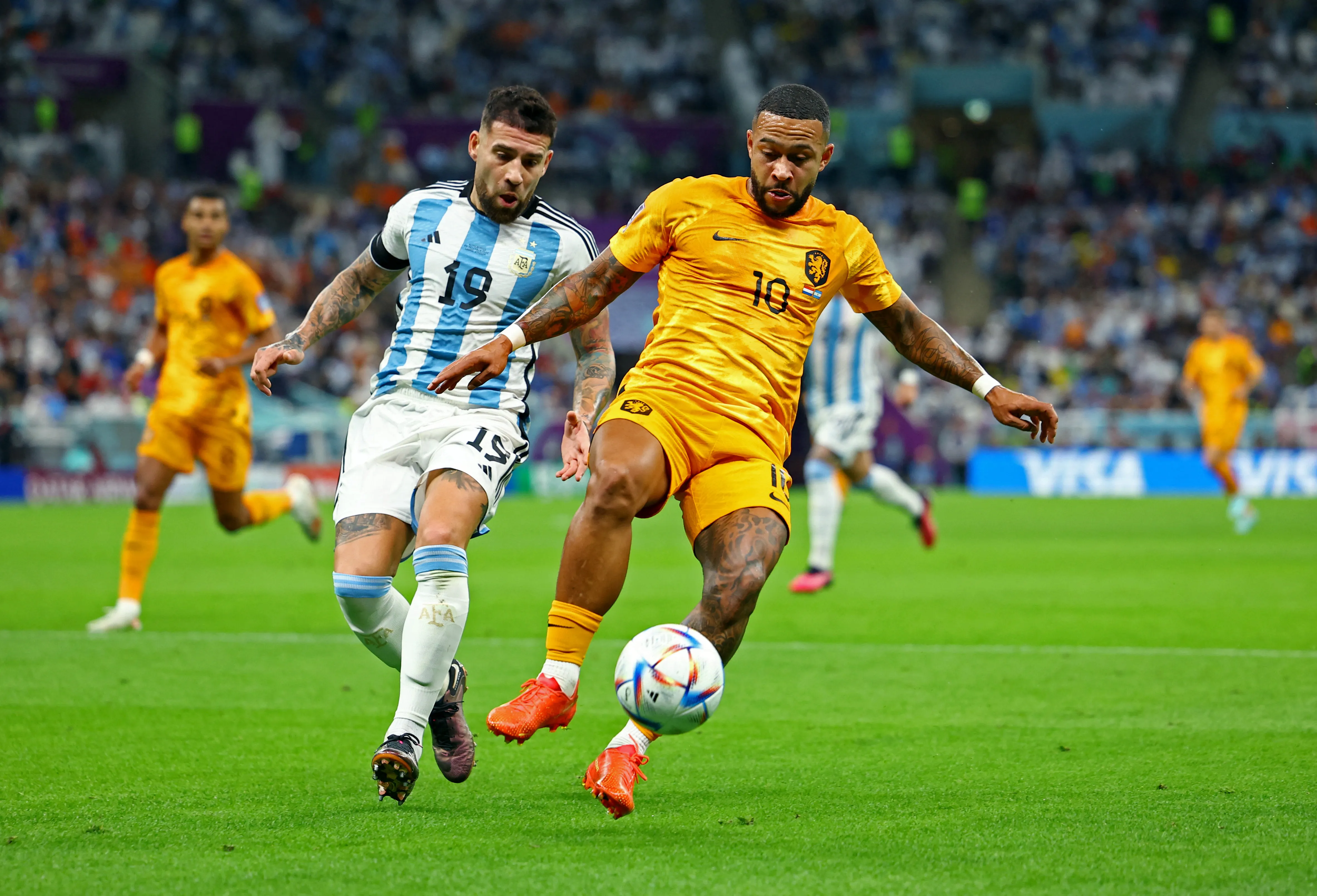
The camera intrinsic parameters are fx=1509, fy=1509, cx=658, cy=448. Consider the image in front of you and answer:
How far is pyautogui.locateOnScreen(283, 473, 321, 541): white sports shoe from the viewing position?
36.0ft

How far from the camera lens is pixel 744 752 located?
18.4 feet

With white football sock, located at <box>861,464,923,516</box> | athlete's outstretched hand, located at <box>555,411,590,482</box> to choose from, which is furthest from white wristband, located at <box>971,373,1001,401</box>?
white football sock, located at <box>861,464,923,516</box>

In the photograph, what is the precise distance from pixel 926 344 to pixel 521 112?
1.64 meters

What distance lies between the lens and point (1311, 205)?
101 feet

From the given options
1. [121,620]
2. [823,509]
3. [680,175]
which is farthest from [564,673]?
[680,175]

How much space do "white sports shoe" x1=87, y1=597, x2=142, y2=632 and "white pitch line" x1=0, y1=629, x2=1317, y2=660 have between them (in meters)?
0.11

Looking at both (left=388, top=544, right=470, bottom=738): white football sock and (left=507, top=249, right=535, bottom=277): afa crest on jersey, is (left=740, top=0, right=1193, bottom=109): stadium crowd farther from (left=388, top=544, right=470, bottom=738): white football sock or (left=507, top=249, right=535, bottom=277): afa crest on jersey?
(left=388, top=544, right=470, bottom=738): white football sock

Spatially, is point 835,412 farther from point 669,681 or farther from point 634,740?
point 669,681

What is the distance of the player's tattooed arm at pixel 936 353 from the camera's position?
5176 mm

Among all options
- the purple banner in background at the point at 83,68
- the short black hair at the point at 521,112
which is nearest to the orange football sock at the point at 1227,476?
the short black hair at the point at 521,112

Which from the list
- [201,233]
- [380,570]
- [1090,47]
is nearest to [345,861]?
[380,570]

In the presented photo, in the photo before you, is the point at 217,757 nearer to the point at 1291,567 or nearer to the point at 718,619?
the point at 718,619

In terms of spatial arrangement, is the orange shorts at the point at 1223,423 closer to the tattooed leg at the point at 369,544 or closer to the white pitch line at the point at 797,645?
the white pitch line at the point at 797,645

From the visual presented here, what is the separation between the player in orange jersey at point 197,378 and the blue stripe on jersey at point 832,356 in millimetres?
4203
